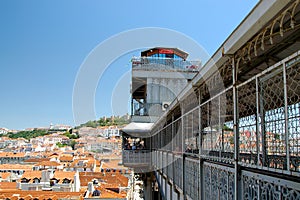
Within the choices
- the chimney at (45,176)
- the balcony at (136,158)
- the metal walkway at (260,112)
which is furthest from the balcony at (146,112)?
the chimney at (45,176)

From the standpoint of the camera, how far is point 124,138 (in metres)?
16.7

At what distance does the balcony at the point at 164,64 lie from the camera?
1791 cm

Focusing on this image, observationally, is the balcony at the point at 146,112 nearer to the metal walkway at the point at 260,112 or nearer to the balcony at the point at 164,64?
the balcony at the point at 164,64

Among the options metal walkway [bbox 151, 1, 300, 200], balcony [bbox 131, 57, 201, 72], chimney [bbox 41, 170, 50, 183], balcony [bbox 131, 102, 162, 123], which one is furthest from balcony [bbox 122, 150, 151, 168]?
chimney [bbox 41, 170, 50, 183]

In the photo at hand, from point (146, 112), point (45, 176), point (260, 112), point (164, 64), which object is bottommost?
point (45, 176)

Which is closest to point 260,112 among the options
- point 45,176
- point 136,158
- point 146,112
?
point 136,158

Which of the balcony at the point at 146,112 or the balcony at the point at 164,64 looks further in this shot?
the balcony at the point at 164,64

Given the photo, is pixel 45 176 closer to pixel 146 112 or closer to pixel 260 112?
pixel 146 112

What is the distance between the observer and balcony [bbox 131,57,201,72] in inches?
705

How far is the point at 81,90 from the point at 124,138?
917cm

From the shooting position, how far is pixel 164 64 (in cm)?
1856

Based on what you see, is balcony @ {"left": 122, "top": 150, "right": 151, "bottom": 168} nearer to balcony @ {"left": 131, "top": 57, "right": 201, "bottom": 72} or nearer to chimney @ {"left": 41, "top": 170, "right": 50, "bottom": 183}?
balcony @ {"left": 131, "top": 57, "right": 201, "bottom": 72}

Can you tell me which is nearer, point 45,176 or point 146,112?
point 146,112

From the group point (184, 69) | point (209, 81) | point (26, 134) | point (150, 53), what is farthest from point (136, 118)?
point (26, 134)
